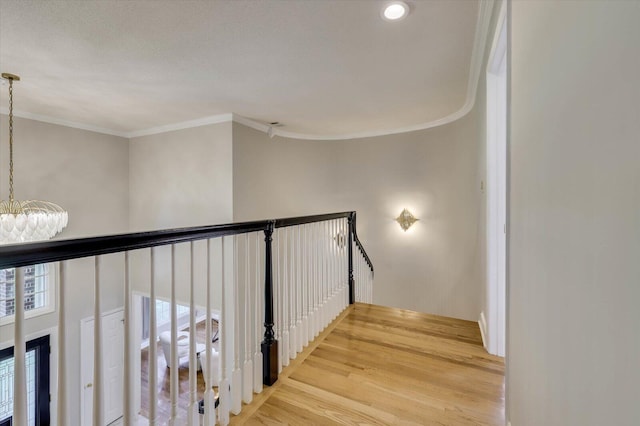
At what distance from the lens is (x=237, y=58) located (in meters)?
2.54

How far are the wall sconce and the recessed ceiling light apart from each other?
3.30 metres

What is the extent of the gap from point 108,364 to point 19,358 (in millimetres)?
4897

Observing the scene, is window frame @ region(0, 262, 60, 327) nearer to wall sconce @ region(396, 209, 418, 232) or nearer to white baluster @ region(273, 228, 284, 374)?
white baluster @ region(273, 228, 284, 374)

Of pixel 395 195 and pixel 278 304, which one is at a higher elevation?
pixel 395 195

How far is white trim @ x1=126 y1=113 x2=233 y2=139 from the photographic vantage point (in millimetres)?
4074

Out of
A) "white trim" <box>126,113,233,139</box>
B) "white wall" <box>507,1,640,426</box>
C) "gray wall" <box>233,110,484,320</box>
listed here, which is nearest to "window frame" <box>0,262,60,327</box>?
"white trim" <box>126,113,233,139</box>

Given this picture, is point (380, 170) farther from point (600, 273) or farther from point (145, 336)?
point (145, 336)

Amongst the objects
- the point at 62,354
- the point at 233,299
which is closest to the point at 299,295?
the point at 233,299

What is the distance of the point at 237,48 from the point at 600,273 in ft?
8.68

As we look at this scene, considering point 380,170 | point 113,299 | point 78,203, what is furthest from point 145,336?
point 380,170

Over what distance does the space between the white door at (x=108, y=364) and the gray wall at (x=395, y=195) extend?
2.74 metres

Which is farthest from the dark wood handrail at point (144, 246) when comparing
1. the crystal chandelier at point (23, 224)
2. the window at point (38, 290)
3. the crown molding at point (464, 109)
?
the window at point (38, 290)

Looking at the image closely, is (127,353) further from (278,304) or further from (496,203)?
(496,203)

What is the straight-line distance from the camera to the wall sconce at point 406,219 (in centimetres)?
483
